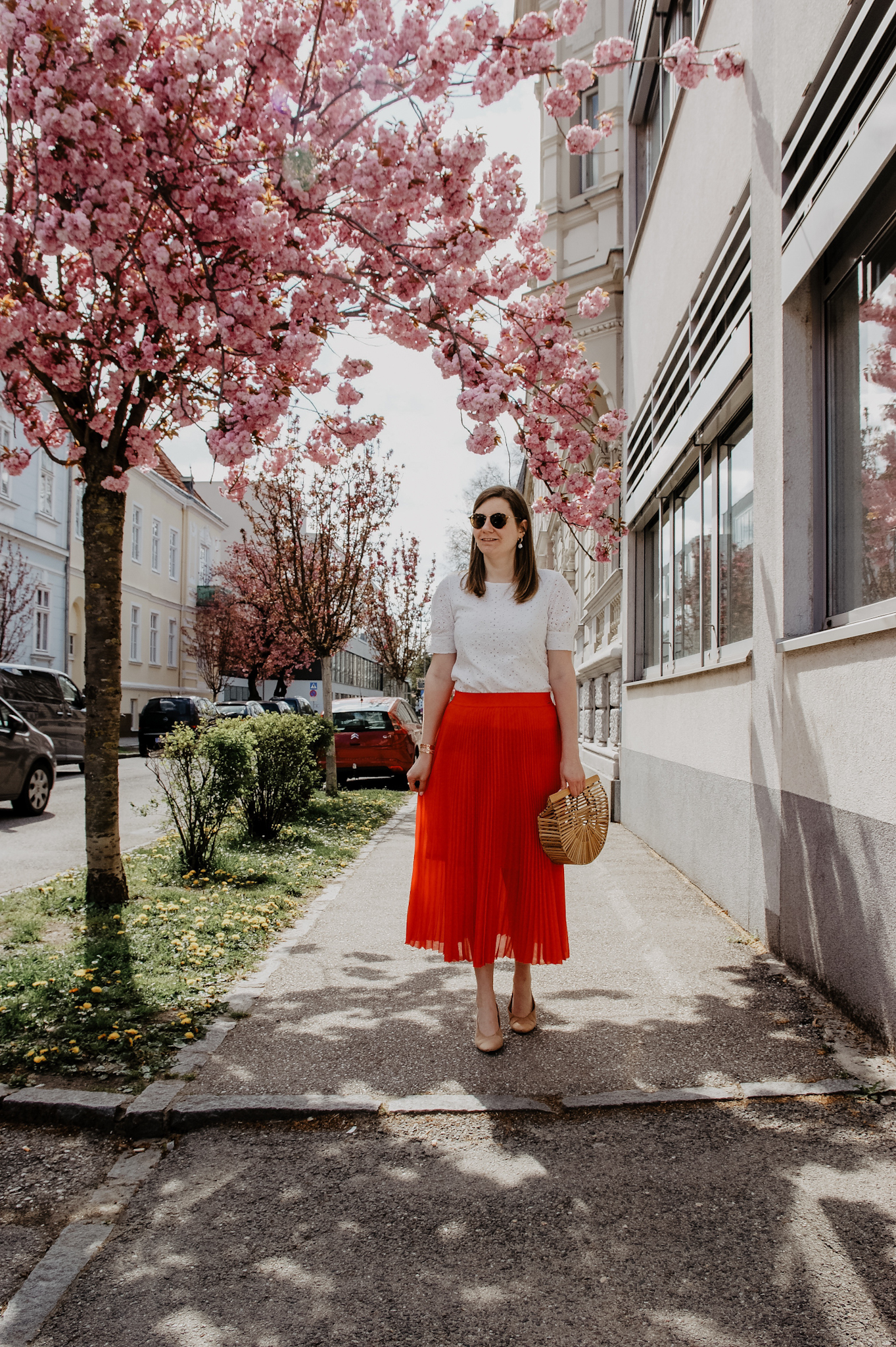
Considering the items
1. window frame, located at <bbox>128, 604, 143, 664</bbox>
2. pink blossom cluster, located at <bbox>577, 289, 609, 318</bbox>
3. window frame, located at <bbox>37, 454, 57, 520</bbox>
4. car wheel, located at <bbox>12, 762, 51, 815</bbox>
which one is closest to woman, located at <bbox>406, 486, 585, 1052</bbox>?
pink blossom cluster, located at <bbox>577, 289, 609, 318</bbox>

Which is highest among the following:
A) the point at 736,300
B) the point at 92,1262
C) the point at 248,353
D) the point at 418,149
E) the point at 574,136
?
the point at 574,136

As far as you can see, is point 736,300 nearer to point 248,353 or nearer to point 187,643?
point 248,353

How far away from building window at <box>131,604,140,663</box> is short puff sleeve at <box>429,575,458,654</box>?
3985cm

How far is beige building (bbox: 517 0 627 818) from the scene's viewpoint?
1364 centimetres

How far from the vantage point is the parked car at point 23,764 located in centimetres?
1194

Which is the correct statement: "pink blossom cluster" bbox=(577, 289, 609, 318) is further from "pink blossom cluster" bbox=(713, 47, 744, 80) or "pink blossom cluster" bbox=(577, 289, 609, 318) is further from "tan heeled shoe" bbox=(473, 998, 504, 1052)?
"tan heeled shoe" bbox=(473, 998, 504, 1052)

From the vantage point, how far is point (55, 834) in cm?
1109

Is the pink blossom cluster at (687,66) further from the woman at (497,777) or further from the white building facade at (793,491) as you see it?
the woman at (497,777)

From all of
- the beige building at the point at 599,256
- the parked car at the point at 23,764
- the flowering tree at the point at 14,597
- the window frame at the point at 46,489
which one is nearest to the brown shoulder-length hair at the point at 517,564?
the beige building at the point at 599,256

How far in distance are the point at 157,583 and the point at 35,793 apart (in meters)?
33.8

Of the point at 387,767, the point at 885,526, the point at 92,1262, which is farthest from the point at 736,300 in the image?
the point at 387,767

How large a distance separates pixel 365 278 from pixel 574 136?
173 centimetres

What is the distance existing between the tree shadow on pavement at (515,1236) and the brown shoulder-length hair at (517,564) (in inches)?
74.8

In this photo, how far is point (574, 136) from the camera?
6.93 meters
